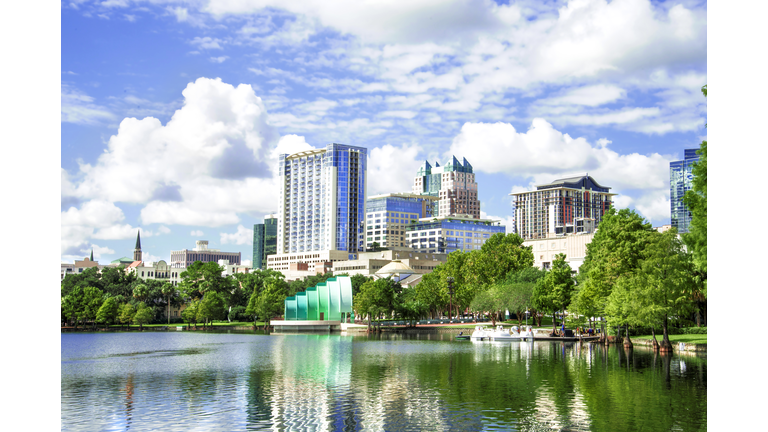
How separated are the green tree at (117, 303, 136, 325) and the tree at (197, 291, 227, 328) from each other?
11752 mm

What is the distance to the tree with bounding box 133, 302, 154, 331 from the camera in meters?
123

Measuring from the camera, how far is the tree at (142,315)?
404ft

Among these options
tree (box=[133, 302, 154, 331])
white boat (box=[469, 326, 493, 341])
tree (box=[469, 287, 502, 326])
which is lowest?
tree (box=[133, 302, 154, 331])

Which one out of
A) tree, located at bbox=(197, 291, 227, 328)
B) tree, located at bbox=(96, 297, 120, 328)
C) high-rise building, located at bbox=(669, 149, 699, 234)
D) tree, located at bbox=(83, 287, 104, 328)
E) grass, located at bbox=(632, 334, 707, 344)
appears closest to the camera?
grass, located at bbox=(632, 334, 707, 344)

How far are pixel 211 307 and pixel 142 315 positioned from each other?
39.9ft

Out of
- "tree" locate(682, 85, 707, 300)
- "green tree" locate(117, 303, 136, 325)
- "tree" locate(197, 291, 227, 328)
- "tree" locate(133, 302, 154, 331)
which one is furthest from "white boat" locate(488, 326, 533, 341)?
"green tree" locate(117, 303, 136, 325)

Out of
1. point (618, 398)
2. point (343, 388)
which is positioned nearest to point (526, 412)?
point (618, 398)

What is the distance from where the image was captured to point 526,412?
25234 millimetres

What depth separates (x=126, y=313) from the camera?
403 ft

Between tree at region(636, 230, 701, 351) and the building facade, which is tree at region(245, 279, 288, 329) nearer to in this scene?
the building facade

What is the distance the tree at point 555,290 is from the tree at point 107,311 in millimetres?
78620
